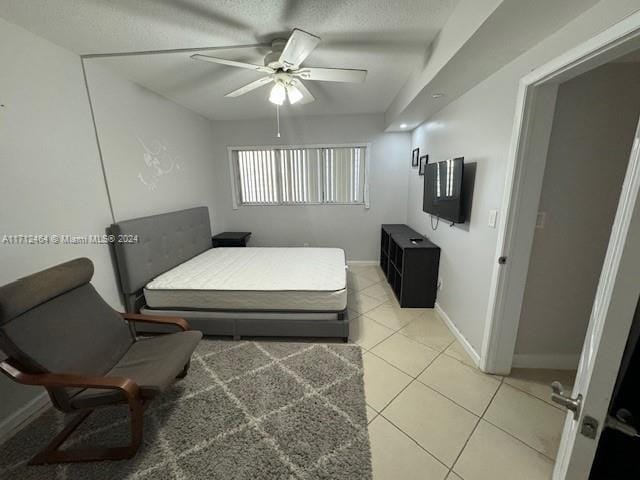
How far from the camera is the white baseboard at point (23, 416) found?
154 cm

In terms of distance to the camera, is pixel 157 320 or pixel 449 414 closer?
pixel 449 414

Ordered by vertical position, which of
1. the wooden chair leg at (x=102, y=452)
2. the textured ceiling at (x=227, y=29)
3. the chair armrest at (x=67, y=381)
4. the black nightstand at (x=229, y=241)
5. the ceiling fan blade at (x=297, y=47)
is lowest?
the wooden chair leg at (x=102, y=452)

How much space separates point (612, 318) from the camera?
0.61 meters

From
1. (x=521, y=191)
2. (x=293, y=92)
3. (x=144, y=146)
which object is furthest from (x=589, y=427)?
(x=144, y=146)

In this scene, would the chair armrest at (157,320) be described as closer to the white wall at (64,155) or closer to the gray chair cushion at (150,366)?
the gray chair cushion at (150,366)

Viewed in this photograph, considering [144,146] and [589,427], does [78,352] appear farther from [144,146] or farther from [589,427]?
[589,427]

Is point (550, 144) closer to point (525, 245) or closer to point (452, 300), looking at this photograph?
point (525, 245)

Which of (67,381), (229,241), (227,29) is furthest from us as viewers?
(229,241)

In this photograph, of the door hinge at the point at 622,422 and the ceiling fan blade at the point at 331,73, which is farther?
the ceiling fan blade at the point at 331,73

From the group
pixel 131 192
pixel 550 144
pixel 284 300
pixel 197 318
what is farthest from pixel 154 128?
pixel 550 144

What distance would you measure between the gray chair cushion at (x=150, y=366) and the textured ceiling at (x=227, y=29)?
7.02 feet

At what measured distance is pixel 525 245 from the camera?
66.3 inches

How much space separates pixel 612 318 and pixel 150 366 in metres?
2.15

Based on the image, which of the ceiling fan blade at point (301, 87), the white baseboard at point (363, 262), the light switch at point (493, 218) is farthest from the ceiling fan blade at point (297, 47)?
the white baseboard at point (363, 262)
